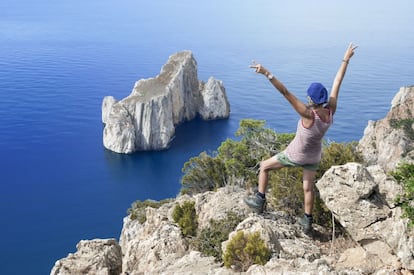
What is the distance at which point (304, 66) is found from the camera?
101562mm

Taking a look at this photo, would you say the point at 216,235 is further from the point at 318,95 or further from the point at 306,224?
the point at 318,95

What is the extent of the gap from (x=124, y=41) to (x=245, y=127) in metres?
123

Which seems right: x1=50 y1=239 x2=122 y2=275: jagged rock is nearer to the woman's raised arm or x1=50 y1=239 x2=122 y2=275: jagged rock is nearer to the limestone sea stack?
the woman's raised arm

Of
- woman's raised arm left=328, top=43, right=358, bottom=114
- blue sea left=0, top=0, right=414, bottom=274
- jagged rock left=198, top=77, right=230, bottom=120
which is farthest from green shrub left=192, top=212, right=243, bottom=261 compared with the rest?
jagged rock left=198, top=77, right=230, bottom=120

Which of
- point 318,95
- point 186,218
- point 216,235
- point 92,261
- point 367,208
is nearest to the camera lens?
point 318,95

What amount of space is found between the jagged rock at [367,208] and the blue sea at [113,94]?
1301 inches

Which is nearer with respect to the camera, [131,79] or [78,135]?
[78,135]

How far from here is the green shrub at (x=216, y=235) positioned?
8.28m

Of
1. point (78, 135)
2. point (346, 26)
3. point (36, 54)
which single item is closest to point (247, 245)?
point (78, 135)

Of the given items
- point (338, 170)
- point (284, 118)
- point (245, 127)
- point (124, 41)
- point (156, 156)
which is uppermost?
point (124, 41)

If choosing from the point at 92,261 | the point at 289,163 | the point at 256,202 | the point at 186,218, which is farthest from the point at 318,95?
the point at 92,261

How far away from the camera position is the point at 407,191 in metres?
6.95

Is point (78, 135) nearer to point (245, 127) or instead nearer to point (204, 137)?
point (204, 137)

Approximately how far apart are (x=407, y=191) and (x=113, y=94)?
84.5 meters
